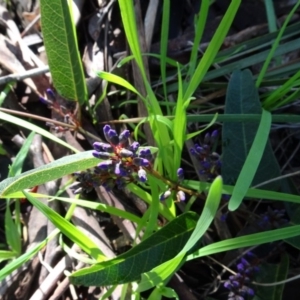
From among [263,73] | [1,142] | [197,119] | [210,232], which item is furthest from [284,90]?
Answer: [1,142]

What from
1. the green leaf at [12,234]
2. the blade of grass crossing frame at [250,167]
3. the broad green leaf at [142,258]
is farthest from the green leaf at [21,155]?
the blade of grass crossing frame at [250,167]

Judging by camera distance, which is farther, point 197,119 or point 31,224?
point 31,224

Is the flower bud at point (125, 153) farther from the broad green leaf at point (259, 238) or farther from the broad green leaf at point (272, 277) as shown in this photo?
the broad green leaf at point (272, 277)

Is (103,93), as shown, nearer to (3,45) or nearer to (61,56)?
(61,56)

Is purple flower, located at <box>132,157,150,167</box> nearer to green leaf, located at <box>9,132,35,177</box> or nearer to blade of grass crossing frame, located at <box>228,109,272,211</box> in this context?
blade of grass crossing frame, located at <box>228,109,272,211</box>

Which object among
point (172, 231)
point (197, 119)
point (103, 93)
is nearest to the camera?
point (172, 231)
